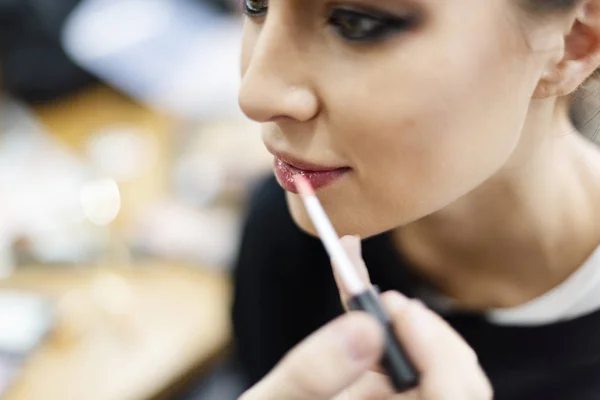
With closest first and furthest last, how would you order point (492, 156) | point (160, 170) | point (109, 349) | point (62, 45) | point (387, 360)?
1. point (387, 360)
2. point (492, 156)
3. point (109, 349)
4. point (160, 170)
5. point (62, 45)

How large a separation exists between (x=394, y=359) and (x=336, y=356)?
0.03m

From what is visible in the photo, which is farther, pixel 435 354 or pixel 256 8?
pixel 256 8

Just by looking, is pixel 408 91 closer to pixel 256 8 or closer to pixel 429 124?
pixel 429 124

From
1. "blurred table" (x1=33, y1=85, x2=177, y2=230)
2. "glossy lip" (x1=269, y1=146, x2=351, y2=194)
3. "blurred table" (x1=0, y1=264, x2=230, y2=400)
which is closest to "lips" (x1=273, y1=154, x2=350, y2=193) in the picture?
"glossy lip" (x1=269, y1=146, x2=351, y2=194)

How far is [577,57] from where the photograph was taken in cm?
41

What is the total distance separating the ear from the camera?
38cm

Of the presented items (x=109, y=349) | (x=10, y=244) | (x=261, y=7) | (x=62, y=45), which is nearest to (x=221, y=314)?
(x=109, y=349)

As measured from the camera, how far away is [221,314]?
2.24ft

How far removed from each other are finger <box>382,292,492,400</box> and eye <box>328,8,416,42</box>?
0.47 feet

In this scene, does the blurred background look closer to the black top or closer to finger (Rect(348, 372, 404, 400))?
the black top

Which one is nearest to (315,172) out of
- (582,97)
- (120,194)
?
(582,97)

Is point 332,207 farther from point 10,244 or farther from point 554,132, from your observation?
point 10,244

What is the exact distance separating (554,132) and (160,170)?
1.76 feet

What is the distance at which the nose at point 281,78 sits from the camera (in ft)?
1.21
